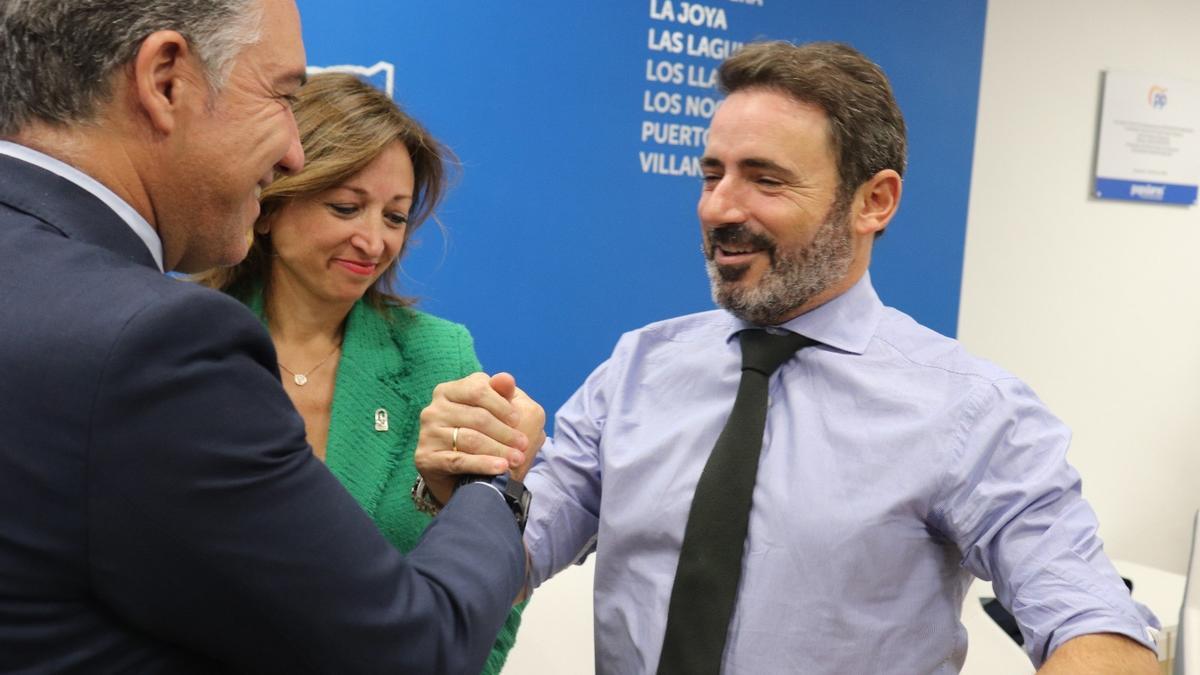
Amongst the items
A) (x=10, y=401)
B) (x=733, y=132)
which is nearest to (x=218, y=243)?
(x=10, y=401)

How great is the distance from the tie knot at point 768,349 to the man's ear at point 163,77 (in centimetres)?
93

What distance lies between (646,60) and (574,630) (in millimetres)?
1511

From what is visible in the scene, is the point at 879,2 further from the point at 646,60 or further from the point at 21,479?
the point at 21,479

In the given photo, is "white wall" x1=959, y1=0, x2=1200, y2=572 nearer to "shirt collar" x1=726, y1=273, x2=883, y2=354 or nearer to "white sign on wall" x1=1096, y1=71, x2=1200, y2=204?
"white sign on wall" x1=1096, y1=71, x2=1200, y2=204

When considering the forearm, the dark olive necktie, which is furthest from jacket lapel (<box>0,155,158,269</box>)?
the forearm

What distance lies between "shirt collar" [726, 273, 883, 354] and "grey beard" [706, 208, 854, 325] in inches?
1.0

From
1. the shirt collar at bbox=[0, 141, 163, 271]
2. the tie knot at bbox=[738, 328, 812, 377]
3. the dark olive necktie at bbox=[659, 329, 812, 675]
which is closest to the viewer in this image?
the shirt collar at bbox=[0, 141, 163, 271]

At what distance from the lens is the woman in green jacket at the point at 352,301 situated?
1893mm

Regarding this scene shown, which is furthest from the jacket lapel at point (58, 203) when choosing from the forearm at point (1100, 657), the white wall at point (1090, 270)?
the white wall at point (1090, 270)

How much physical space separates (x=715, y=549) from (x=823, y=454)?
21 centimetres

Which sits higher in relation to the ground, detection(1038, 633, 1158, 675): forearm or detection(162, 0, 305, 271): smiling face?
detection(162, 0, 305, 271): smiling face

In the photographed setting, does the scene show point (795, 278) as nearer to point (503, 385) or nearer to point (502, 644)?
point (503, 385)

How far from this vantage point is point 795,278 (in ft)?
5.44

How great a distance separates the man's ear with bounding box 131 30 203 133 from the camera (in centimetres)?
92
